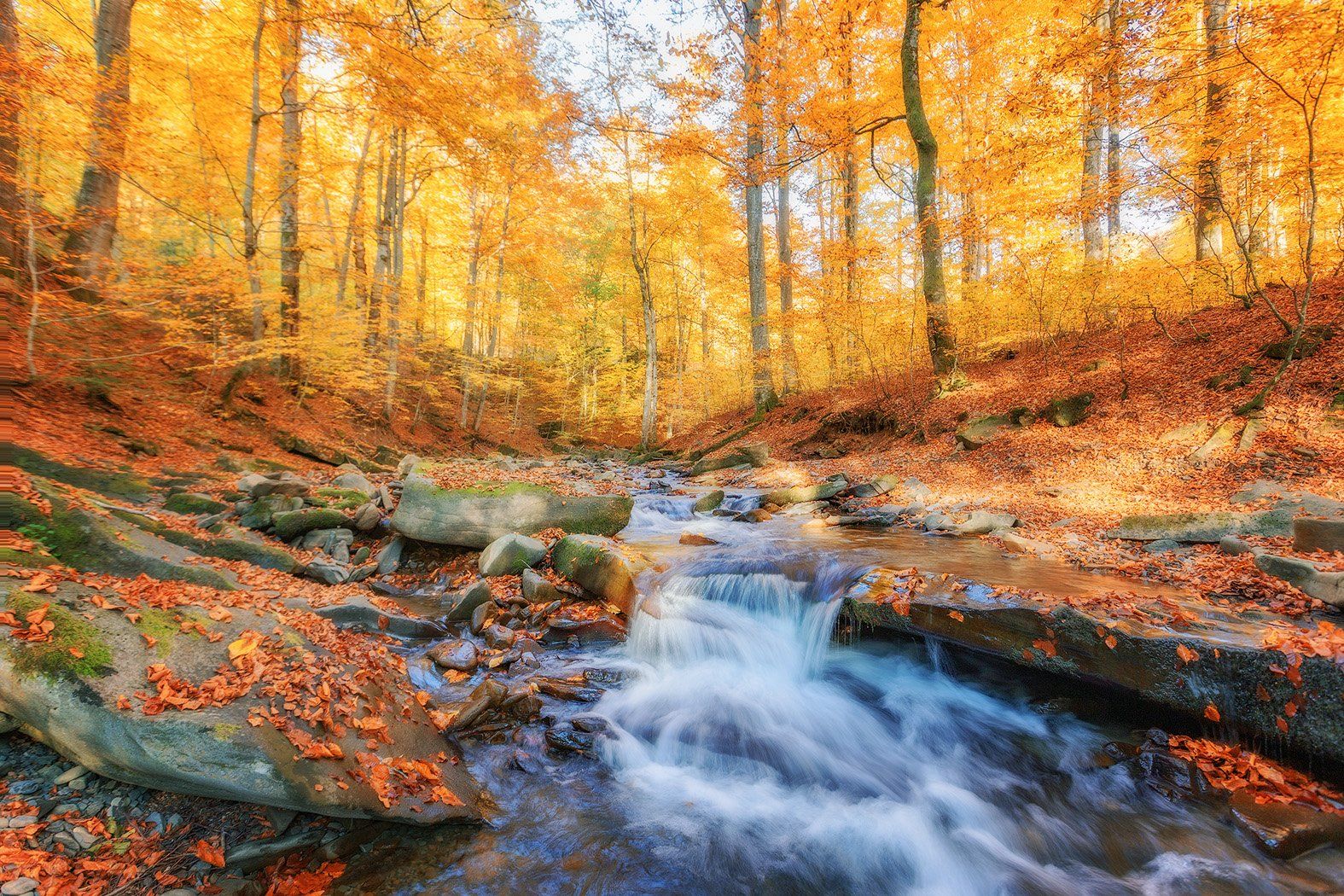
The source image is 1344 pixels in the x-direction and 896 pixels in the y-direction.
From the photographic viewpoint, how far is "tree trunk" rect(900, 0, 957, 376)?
10.2 m

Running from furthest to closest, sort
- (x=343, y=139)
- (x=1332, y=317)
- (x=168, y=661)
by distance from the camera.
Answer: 1. (x=343, y=139)
2. (x=1332, y=317)
3. (x=168, y=661)

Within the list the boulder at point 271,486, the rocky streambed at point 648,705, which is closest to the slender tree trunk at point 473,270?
the boulder at point 271,486

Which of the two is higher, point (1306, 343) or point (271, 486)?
point (1306, 343)

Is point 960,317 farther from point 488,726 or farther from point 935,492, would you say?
point 488,726

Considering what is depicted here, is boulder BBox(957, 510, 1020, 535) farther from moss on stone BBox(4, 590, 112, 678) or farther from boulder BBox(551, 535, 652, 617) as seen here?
moss on stone BBox(4, 590, 112, 678)

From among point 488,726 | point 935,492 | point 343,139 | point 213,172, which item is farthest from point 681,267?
point 488,726

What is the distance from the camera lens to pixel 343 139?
627 inches

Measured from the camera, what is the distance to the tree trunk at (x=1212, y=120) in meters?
7.35

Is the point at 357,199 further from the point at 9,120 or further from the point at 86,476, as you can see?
the point at 86,476

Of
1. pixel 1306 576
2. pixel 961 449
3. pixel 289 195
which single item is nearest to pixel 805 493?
pixel 961 449

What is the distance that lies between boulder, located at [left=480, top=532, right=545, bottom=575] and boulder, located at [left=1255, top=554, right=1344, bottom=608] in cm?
614

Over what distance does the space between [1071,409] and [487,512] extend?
901cm

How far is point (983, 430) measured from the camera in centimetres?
913

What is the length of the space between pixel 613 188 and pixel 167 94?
1148 centimetres
